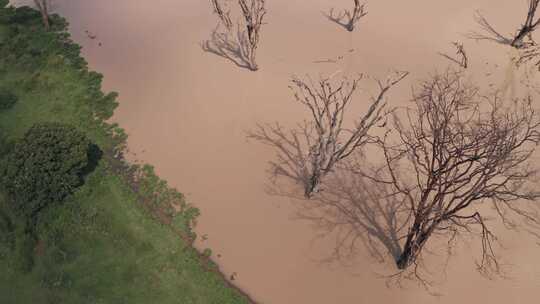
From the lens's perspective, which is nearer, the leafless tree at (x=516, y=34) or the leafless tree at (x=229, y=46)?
the leafless tree at (x=516, y=34)

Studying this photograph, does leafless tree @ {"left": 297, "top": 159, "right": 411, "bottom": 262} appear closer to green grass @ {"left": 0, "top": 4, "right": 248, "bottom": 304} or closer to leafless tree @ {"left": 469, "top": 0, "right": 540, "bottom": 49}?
green grass @ {"left": 0, "top": 4, "right": 248, "bottom": 304}

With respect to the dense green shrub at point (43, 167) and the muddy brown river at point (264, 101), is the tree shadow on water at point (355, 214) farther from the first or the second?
the dense green shrub at point (43, 167)

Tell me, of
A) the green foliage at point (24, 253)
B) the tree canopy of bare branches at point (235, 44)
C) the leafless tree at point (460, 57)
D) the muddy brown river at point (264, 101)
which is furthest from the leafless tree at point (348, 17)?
the green foliage at point (24, 253)

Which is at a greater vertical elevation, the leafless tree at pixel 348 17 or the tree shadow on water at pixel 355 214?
the leafless tree at pixel 348 17

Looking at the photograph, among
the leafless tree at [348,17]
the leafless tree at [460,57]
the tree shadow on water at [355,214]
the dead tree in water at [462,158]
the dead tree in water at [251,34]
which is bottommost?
the tree shadow on water at [355,214]

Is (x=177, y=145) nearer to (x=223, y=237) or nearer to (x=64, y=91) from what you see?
(x=223, y=237)
